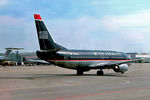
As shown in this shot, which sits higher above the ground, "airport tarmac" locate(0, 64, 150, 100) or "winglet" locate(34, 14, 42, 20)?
"winglet" locate(34, 14, 42, 20)

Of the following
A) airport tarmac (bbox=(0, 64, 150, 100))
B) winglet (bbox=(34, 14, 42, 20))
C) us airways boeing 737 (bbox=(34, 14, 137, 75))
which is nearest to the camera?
airport tarmac (bbox=(0, 64, 150, 100))

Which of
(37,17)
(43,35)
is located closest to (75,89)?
(43,35)

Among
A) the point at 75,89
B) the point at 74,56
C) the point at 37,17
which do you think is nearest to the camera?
the point at 75,89

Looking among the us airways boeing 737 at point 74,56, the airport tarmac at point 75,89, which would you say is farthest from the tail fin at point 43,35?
the airport tarmac at point 75,89

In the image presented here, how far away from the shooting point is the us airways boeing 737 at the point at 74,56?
106ft

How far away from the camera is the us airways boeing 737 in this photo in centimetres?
3234

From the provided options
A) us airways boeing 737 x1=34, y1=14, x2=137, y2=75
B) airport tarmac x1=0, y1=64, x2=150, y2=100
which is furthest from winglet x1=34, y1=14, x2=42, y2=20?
airport tarmac x1=0, y1=64, x2=150, y2=100

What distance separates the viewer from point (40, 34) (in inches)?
1277

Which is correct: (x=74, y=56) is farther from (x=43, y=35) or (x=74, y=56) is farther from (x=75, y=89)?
(x=75, y=89)

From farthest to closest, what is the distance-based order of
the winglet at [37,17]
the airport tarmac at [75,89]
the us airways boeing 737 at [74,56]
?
the us airways boeing 737 at [74,56]
the winglet at [37,17]
the airport tarmac at [75,89]

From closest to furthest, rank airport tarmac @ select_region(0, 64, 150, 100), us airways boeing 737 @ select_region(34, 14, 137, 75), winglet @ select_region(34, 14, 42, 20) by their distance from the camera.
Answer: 1. airport tarmac @ select_region(0, 64, 150, 100)
2. winglet @ select_region(34, 14, 42, 20)
3. us airways boeing 737 @ select_region(34, 14, 137, 75)

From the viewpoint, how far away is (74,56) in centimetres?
3625

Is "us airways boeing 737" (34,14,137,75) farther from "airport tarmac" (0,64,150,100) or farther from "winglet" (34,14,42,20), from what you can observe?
"airport tarmac" (0,64,150,100)

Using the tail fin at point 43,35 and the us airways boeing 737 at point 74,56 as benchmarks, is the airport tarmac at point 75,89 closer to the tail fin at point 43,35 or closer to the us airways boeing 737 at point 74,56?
the us airways boeing 737 at point 74,56
